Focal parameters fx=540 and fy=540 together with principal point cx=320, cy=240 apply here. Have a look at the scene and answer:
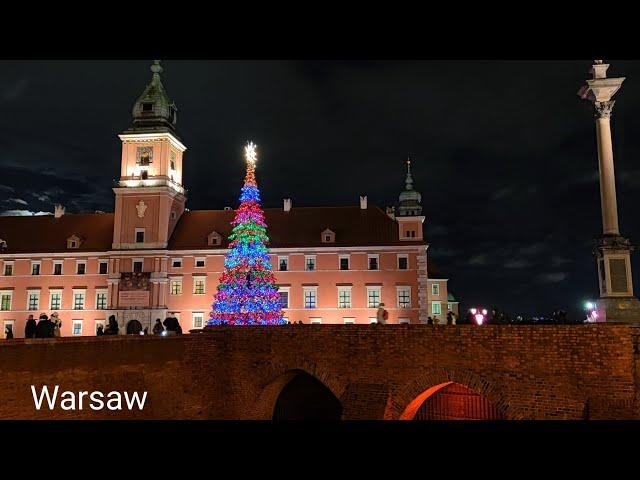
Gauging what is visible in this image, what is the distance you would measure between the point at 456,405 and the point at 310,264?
90.0 ft

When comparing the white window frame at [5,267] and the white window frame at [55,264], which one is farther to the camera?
the white window frame at [5,267]

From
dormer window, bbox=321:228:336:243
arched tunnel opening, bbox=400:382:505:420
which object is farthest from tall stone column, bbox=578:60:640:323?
dormer window, bbox=321:228:336:243

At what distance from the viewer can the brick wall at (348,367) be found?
11.7 meters

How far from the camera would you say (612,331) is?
1161cm

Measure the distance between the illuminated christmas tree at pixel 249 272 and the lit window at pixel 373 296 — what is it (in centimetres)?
1266

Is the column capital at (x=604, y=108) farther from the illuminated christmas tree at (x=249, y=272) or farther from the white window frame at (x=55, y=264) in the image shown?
the white window frame at (x=55, y=264)

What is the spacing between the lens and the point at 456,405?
53.5 feet

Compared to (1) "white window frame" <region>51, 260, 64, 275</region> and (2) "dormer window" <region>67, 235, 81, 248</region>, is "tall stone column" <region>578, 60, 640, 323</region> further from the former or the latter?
(1) "white window frame" <region>51, 260, 64, 275</region>

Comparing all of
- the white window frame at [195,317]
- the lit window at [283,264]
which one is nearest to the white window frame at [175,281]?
the white window frame at [195,317]

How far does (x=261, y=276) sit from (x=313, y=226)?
619 inches

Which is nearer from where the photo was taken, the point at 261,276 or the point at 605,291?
the point at 605,291
